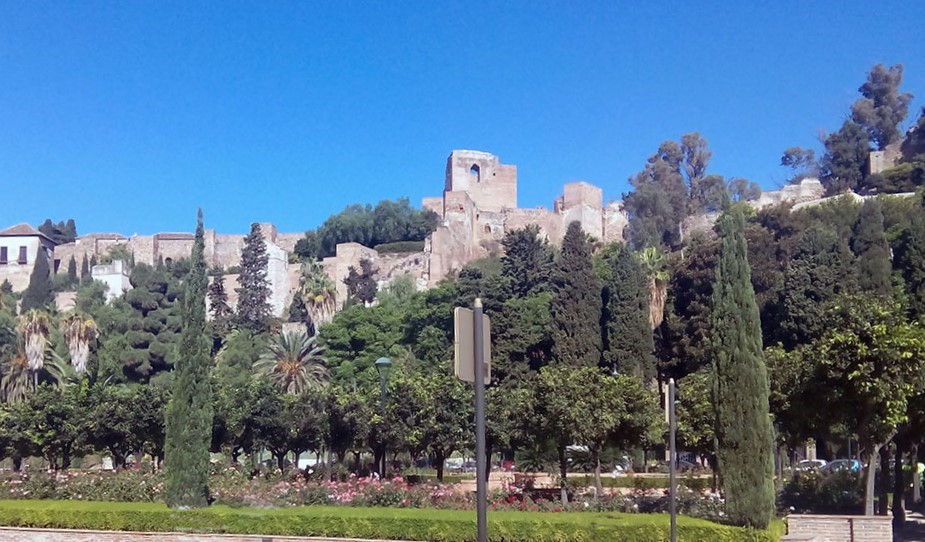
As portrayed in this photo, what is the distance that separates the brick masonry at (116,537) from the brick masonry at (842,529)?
7.29 m

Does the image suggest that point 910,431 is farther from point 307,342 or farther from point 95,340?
point 95,340

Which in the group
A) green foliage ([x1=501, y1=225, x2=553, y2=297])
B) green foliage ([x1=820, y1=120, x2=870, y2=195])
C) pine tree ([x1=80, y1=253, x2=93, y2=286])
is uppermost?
green foliage ([x1=820, y1=120, x2=870, y2=195])

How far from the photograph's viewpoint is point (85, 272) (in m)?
83.0

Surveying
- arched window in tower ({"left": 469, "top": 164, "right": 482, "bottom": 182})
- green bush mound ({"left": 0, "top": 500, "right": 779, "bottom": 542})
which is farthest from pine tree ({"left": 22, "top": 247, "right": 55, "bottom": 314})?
green bush mound ({"left": 0, "top": 500, "right": 779, "bottom": 542})

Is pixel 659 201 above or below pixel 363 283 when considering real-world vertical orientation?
above

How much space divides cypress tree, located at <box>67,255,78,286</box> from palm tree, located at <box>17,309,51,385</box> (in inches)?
1398

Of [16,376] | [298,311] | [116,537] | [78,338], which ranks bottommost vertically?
[116,537]

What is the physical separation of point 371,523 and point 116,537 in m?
4.51

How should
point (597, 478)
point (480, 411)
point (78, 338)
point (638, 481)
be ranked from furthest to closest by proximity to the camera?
point (78, 338) → point (638, 481) → point (597, 478) → point (480, 411)

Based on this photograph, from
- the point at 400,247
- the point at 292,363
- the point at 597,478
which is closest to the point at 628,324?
the point at 292,363

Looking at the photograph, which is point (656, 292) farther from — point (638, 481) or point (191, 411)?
point (191, 411)

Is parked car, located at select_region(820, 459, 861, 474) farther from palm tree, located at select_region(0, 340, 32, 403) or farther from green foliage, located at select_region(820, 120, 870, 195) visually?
green foliage, located at select_region(820, 120, 870, 195)

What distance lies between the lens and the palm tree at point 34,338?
155 feet

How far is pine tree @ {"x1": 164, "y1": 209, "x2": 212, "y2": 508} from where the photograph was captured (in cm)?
1861
